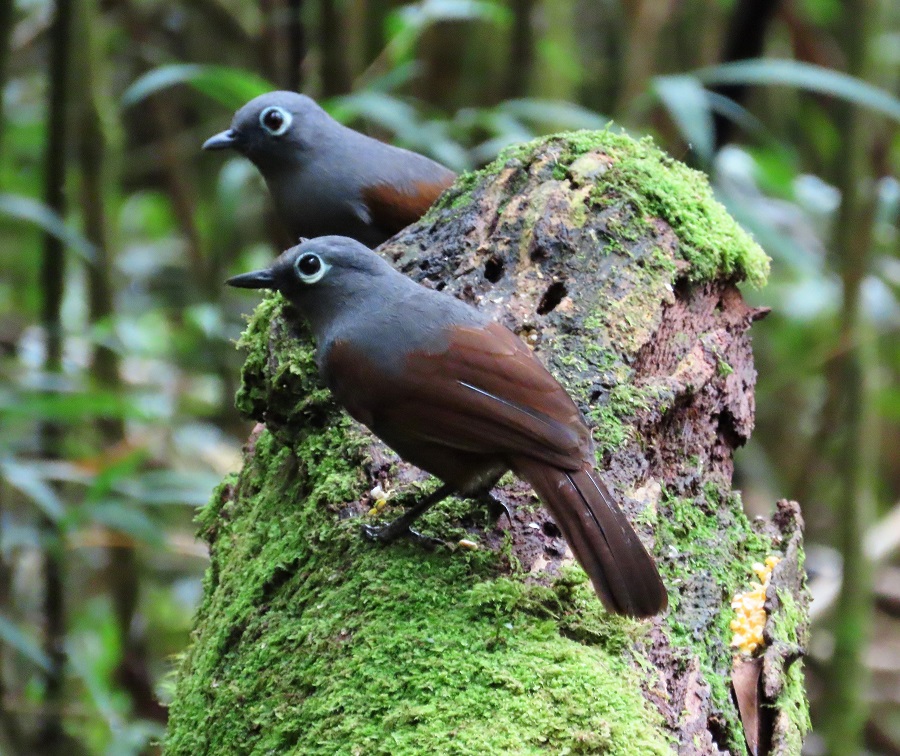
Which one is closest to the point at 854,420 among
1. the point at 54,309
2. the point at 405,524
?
the point at 405,524

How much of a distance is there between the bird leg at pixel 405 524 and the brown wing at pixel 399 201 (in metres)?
1.48

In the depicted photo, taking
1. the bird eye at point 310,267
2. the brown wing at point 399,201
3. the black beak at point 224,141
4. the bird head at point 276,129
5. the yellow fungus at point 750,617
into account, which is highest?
the bird head at point 276,129

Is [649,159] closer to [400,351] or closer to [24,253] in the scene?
[400,351]

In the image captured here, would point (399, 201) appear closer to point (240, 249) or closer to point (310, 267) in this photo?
point (310, 267)

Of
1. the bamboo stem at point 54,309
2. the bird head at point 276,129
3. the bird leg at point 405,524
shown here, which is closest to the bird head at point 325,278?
the bird leg at point 405,524

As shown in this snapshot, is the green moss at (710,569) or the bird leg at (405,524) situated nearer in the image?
the green moss at (710,569)

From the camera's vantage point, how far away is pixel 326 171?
12.8 ft

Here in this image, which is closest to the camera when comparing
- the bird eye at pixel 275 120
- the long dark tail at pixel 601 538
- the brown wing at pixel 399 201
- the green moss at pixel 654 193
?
the long dark tail at pixel 601 538

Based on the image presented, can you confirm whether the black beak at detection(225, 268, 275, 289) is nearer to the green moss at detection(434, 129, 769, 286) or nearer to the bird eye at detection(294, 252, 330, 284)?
the bird eye at detection(294, 252, 330, 284)

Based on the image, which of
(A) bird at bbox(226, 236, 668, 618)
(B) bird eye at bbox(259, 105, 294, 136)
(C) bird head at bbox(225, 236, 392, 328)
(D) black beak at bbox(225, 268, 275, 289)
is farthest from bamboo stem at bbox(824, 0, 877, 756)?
(D) black beak at bbox(225, 268, 275, 289)

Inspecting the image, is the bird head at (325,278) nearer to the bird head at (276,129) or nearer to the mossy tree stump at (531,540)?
the mossy tree stump at (531,540)

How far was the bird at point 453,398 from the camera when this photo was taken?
218 cm

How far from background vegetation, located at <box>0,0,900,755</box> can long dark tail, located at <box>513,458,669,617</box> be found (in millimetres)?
1250

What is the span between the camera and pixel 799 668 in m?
2.40
